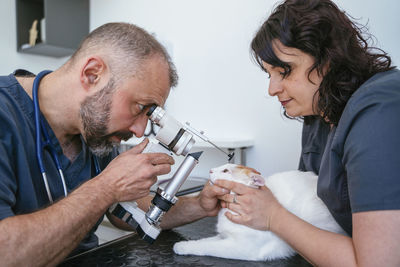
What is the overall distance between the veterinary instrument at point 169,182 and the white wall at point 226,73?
1.09 metres

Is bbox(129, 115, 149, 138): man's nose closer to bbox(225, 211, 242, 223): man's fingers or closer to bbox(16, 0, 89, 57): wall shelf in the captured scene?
bbox(225, 211, 242, 223): man's fingers

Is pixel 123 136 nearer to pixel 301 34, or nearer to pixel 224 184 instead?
pixel 224 184

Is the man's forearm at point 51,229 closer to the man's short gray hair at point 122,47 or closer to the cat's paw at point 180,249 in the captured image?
the cat's paw at point 180,249

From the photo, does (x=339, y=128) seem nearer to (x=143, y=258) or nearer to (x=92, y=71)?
(x=143, y=258)

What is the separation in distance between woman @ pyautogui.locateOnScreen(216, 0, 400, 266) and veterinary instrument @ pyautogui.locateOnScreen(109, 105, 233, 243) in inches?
7.3

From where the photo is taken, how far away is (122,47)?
2.99 feet

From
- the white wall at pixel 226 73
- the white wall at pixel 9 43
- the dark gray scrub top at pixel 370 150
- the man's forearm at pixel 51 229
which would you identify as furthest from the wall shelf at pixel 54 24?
the dark gray scrub top at pixel 370 150

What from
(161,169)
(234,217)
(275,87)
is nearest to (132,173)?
(161,169)

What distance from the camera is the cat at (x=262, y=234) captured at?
0.84 metres

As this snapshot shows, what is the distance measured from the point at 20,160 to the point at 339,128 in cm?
81

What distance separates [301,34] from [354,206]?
0.44m

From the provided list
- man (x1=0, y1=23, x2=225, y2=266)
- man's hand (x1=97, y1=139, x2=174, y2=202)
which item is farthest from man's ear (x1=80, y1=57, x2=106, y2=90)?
man's hand (x1=97, y1=139, x2=174, y2=202)

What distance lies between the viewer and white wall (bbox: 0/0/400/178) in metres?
1.80

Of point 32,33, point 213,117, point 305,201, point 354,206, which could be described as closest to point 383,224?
point 354,206
